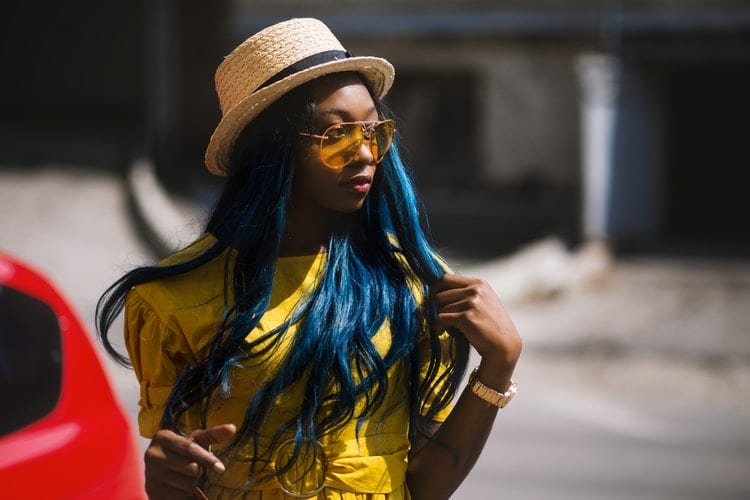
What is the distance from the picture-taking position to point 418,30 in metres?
18.4

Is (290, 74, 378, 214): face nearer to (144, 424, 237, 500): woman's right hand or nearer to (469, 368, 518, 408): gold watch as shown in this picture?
(469, 368, 518, 408): gold watch

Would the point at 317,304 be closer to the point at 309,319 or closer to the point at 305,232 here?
the point at 309,319

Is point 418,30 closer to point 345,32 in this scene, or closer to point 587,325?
point 345,32

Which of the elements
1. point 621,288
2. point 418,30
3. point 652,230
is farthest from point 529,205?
point 621,288

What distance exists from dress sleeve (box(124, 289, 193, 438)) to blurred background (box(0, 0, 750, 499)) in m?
7.19

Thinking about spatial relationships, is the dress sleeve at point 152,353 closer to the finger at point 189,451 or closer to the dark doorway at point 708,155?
the finger at point 189,451

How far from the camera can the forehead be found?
7.51 feet

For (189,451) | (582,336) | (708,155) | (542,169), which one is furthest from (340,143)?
(708,155)

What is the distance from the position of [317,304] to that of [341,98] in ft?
1.32

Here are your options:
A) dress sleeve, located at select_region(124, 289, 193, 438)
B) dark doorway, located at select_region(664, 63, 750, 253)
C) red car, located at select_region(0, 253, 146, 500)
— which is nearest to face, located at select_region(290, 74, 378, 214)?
dress sleeve, located at select_region(124, 289, 193, 438)

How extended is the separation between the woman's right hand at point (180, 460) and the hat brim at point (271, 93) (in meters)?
0.60

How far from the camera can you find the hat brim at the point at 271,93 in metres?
2.23

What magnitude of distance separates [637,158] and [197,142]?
306 inches

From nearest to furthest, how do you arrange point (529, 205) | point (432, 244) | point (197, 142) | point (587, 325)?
point (432, 244), point (587, 325), point (529, 205), point (197, 142)
